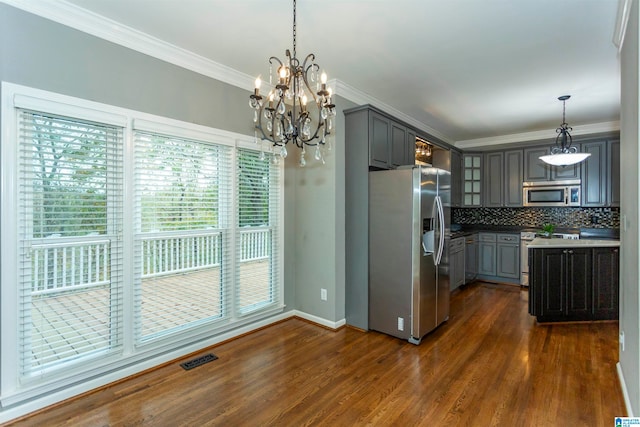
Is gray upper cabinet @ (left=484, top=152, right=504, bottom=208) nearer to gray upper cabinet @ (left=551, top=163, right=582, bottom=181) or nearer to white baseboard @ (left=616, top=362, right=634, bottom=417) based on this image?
gray upper cabinet @ (left=551, top=163, right=582, bottom=181)

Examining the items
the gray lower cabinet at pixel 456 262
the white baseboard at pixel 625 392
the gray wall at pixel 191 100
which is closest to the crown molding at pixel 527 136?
the gray lower cabinet at pixel 456 262

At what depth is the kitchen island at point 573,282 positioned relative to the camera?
3666 millimetres

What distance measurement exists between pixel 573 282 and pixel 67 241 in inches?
197

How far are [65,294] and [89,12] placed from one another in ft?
6.55

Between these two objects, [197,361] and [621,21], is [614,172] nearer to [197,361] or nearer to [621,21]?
[621,21]

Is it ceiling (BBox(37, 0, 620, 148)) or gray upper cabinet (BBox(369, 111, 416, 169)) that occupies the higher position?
ceiling (BBox(37, 0, 620, 148))

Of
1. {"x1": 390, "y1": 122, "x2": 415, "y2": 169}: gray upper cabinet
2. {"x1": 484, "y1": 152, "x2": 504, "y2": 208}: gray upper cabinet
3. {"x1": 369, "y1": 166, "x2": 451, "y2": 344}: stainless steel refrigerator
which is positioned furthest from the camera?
{"x1": 484, "y1": 152, "x2": 504, "y2": 208}: gray upper cabinet

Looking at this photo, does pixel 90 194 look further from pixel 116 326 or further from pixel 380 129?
pixel 380 129

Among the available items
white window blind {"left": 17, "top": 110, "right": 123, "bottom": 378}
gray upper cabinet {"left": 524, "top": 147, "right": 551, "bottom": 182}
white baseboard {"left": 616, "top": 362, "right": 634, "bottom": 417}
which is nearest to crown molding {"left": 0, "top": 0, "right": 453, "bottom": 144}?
white window blind {"left": 17, "top": 110, "right": 123, "bottom": 378}

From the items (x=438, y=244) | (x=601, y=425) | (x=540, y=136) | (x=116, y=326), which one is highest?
(x=540, y=136)

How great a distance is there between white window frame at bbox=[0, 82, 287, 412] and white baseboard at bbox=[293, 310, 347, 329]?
2.69 feet

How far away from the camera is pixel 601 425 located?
6.49 ft

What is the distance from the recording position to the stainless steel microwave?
16.9 ft

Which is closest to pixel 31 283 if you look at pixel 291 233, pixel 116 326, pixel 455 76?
pixel 116 326
